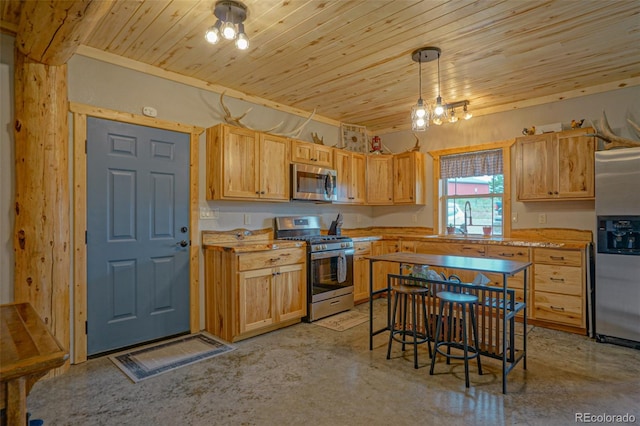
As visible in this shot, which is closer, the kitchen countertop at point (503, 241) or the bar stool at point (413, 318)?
the bar stool at point (413, 318)

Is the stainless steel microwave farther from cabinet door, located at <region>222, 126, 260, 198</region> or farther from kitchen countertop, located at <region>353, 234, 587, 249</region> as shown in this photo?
kitchen countertop, located at <region>353, 234, 587, 249</region>

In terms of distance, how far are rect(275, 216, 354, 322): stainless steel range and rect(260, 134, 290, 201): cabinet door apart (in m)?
0.47

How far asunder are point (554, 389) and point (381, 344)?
139cm

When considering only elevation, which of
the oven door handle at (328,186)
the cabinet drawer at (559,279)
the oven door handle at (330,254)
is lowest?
the cabinet drawer at (559,279)

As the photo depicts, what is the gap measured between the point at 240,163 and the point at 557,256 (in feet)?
11.5

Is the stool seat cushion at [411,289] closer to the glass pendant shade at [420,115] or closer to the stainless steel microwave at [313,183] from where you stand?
the glass pendant shade at [420,115]

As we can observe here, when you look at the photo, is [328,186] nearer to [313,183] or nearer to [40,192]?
[313,183]

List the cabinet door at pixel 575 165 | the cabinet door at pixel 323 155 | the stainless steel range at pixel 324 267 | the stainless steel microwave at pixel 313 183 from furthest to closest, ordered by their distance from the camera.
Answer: the cabinet door at pixel 323 155 < the stainless steel microwave at pixel 313 183 < the stainless steel range at pixel 324 267 < the cabinet door at pixel 575 165

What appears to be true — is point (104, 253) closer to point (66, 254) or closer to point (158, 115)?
point (66, 254)

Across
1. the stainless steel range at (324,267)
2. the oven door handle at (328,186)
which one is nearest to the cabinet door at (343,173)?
the oven door handle at (328,186)

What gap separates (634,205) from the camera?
324 centimetres

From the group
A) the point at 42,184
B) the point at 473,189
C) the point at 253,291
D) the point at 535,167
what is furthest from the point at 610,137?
the point at 42,184

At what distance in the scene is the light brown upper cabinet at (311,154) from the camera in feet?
14.3

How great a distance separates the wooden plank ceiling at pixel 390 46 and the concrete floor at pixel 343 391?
2.65 meters
